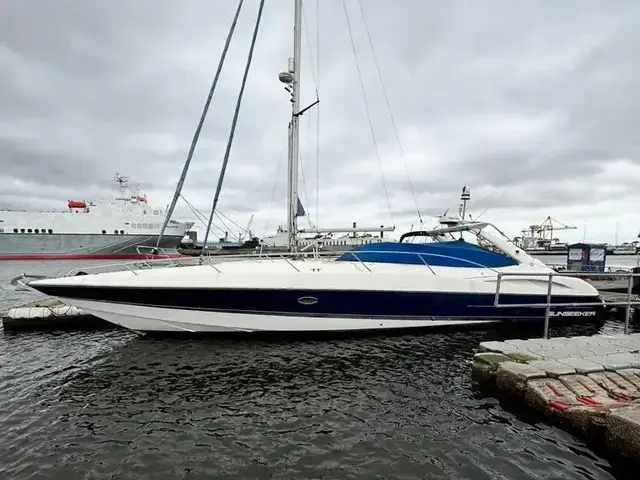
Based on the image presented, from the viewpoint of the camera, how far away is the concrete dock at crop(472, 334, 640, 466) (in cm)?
431

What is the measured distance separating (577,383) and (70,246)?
6341 centimetres

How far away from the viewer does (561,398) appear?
5148mm

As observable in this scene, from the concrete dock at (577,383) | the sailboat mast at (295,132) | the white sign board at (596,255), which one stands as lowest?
the concrete dock at (577,383)

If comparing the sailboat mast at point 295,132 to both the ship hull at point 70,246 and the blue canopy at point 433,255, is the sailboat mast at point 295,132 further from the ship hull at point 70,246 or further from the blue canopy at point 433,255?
the ship hull at point 70,246

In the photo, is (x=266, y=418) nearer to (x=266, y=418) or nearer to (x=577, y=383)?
(x=266, y=418)

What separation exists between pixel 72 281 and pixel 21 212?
5751cm

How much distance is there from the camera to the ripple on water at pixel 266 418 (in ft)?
14.5

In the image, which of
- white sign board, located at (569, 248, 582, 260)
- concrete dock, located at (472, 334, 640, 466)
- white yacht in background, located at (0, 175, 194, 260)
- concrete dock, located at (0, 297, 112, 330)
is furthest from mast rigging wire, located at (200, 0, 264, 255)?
white yacht in background, located at (0, 175, 194, 260)

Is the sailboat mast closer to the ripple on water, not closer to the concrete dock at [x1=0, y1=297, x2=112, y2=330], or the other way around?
the ripple on water

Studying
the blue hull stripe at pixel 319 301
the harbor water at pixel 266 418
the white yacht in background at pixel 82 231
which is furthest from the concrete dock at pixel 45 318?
the white yacht in background at pixel 82 231

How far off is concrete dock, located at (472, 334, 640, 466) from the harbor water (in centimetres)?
23

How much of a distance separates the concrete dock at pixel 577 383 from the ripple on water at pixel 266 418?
265mm

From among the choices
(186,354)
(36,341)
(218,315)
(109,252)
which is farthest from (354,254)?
(109,252)

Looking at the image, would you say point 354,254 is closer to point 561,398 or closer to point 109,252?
point 561,398
